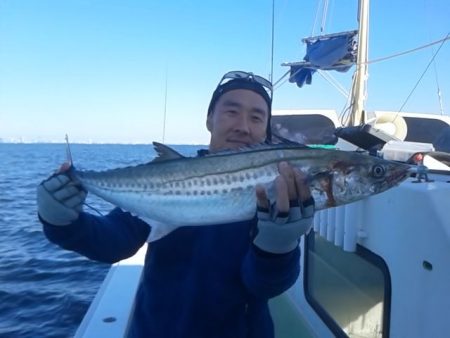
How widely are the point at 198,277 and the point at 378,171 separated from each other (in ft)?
3.76

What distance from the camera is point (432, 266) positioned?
7.15ft

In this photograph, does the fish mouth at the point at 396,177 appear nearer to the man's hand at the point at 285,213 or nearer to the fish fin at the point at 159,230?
the man's hand at the point at 285,213

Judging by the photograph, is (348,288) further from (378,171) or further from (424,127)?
(424,127)

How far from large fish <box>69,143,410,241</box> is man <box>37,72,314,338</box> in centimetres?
13

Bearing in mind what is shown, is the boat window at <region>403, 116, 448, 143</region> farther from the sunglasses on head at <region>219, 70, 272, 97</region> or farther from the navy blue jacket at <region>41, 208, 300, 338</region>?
the navy blue jacket at <region>41, 208, 300, 338</region>

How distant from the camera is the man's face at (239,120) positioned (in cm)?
249

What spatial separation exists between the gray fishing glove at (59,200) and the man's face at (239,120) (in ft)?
2.90

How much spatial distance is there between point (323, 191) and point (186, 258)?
2.77 feet

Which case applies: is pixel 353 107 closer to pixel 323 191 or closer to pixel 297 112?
pixel 297 112

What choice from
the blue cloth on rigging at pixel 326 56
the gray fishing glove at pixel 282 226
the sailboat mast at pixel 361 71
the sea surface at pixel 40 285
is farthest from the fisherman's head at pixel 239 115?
the blue cloth on rigging at pixel 326 56

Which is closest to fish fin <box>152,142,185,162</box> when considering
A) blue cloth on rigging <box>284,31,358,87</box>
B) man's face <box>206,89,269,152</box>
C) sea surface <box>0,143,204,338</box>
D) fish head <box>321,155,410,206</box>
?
man's face <box>206,89,269,152</box>

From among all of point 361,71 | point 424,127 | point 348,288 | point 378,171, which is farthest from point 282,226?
point 424,127

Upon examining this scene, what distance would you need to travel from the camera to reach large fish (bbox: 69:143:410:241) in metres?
2.16

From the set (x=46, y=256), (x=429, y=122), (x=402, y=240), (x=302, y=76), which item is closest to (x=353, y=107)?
(x=302, y=76)
